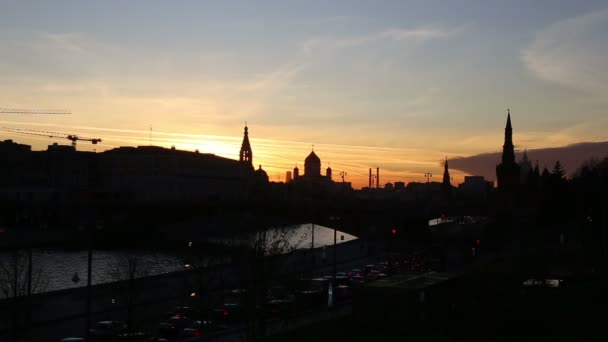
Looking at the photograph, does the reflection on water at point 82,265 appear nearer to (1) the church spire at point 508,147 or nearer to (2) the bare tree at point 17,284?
(2) the bare tree at point 17,284

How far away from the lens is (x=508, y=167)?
9100 centimetres

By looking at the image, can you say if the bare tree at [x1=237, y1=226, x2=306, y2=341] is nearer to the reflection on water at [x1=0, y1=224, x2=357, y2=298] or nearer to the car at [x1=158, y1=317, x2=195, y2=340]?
the car at [x1=158, y1=317, x2=195, y2=340]

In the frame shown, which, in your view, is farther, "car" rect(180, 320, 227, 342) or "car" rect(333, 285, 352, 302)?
"car" rect(333, 285, 352, 302)

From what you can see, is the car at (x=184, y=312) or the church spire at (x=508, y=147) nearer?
the car at (x=184, y=312)

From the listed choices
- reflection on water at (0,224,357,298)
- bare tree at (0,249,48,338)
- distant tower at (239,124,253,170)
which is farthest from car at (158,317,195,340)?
distant tower at (239,124,253,170)

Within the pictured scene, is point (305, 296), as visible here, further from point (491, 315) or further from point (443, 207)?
point (443, 207)

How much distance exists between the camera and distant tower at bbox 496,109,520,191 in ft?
297

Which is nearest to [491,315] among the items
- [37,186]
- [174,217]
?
[174,217]

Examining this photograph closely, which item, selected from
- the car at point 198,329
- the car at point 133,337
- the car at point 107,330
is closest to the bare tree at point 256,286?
the car at point 198,329

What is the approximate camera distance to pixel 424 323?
16906mm

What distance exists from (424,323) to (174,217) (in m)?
55.6

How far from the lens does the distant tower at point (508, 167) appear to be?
90.6 metres

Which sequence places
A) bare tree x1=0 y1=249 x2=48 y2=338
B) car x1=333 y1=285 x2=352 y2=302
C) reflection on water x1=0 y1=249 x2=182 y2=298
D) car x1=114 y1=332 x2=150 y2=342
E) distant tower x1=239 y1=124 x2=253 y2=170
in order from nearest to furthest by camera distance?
car x1=114 y1=332 x2=150 y2=342 → bare tree x1=0 y1=249 x2=48 y2=338 → car x1=333 y1=285 x2=352 y2=302 → reflection on water x1=0 y1=249 x2=182 y2=298 → distant tower x1=239 y1=124 x2=253 y2=170

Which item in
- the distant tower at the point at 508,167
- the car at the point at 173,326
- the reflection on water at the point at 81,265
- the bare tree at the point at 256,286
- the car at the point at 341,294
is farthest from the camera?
the distant tower at the point at 508,167
